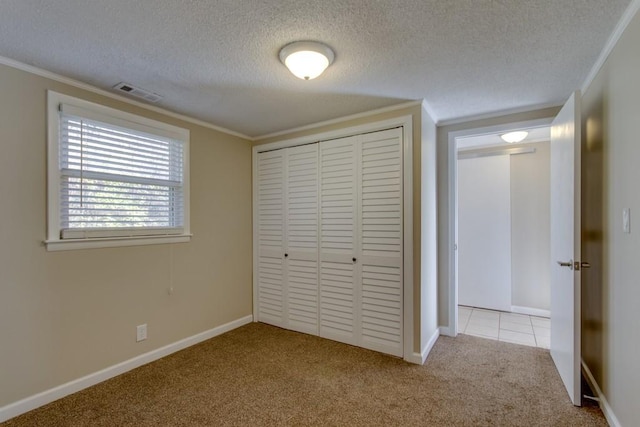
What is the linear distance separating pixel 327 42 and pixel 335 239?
184 cm

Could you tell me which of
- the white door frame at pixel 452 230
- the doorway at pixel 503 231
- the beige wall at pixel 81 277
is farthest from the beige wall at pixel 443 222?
the beige wall at pixel 81 277

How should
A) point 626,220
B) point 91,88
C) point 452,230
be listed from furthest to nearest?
1. point 452,230
2. point 91,88
3. point 626,220

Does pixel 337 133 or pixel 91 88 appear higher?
pixel 91 88

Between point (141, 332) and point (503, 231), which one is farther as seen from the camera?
point (503, 231)

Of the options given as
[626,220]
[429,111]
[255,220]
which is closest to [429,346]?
[626,220]

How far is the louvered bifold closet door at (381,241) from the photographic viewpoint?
9.15ft

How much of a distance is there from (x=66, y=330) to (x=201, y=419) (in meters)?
1.17

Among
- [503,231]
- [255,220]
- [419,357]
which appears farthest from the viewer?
[503,231]

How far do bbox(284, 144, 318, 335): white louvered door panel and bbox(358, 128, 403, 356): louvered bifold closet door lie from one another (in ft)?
1.83

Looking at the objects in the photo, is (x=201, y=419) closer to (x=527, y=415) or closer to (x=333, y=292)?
(x=333, y=292)

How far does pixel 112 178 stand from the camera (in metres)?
2.46

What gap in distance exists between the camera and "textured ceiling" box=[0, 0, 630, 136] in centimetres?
150

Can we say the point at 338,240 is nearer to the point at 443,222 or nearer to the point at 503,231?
the point at 443,222

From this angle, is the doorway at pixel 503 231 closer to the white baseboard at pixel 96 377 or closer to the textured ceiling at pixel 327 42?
the textured ceiling at pixel 327 42
